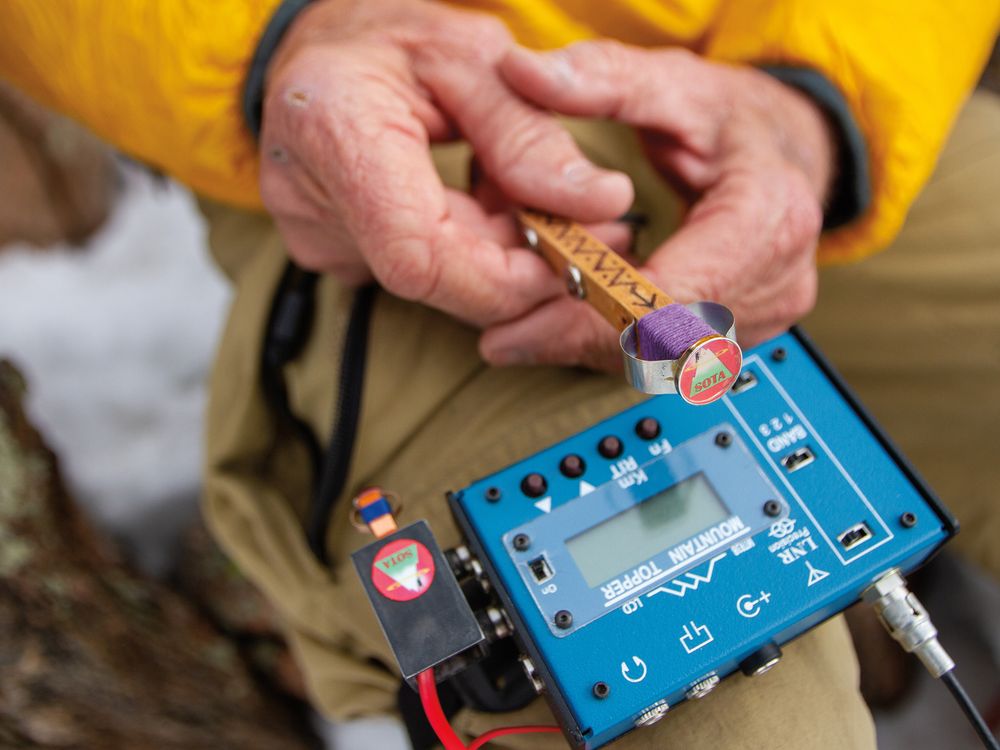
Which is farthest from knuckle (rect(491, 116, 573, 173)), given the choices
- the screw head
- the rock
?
the rock

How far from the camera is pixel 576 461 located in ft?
2.29

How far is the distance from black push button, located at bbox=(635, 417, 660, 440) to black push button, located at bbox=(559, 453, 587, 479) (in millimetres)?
59

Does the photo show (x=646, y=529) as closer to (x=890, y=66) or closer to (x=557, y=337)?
(x=557, y=337)

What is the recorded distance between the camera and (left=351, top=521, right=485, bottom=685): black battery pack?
0.60m

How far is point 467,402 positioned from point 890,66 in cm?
63

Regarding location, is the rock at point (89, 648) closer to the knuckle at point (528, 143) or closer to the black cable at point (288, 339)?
the black cable at point (288, 339)

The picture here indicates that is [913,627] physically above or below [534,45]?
below

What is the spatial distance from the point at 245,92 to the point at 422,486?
50 cm

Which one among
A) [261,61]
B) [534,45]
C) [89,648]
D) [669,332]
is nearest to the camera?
[669,332]

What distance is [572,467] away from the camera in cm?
Answer: 69

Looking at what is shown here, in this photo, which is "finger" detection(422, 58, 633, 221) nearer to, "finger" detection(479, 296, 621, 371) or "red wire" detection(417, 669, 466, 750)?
"finger" detection(479, 296, 621, 371)

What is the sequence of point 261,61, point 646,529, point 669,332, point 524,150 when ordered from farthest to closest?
1. point 261,61
2. point 524,150
3. point 646,529
4. point 669,332

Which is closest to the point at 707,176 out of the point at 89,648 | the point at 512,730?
the point at 512,730

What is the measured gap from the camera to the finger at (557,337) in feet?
2.57
